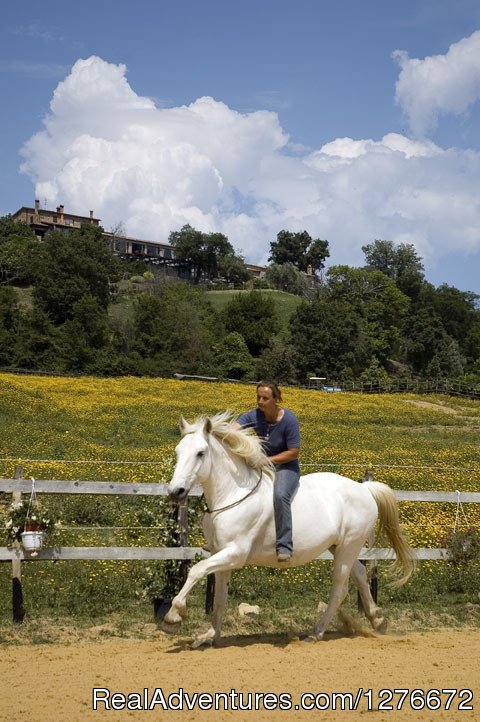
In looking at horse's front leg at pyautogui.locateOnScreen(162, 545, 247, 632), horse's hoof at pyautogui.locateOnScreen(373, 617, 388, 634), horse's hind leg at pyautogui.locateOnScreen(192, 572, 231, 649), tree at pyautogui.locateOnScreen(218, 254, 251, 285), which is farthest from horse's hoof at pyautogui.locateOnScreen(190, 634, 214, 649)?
tree at pyautogui.locateOnScreen(218, 254, 251, 285)

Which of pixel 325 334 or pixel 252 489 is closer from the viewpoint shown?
pixel 252 489

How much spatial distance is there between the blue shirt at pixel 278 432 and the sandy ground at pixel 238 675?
6.50 feet

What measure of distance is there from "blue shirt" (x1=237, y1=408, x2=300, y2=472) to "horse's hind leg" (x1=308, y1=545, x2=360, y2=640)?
1205 mm

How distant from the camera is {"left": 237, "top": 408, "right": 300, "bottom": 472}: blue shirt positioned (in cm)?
866

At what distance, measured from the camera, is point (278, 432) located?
8.70 meters

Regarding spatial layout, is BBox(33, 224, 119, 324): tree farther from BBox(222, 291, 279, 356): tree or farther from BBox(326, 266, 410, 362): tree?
BBox(326, 266, 410, 362): tree

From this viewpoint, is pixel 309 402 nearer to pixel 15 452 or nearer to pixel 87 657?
pixel 15 452

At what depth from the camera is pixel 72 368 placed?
63.7m

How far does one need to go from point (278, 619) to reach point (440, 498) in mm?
2853

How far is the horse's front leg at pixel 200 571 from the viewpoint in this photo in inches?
302

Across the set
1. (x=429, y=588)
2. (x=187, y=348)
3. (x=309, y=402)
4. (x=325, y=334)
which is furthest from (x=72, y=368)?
(x=429, y=588)

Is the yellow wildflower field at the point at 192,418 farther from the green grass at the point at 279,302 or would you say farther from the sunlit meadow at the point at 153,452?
the green grass at the point at 279,302

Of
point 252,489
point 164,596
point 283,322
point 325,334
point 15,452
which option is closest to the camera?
point 252,489

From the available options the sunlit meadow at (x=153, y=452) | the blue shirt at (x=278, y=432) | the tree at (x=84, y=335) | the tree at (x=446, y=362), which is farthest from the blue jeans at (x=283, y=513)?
the tree at (x=446, y=362)
